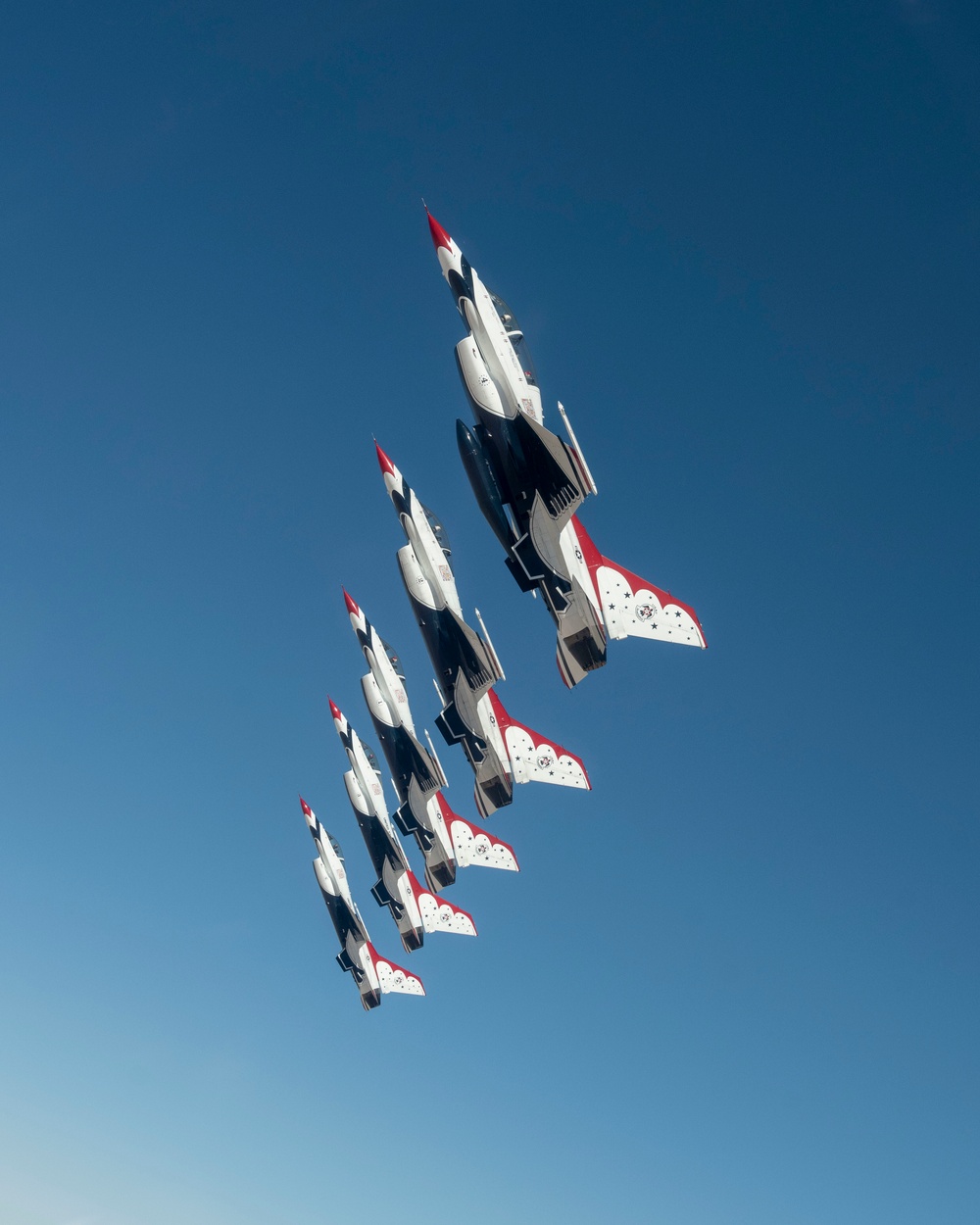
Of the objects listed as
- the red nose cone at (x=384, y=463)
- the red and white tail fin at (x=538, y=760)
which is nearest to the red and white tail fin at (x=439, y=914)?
the red and white tail fin at (x=538, y=760)

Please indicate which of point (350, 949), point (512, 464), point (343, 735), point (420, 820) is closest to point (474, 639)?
point (512, 464)

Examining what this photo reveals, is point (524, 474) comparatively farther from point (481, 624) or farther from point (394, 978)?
point (394, 978)

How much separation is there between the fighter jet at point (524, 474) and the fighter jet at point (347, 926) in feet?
70.6

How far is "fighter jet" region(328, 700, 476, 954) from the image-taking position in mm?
40312

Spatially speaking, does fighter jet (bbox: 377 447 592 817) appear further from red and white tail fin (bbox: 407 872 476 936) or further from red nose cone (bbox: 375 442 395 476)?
red and white tail fin (bbox: 407 872 476 936)

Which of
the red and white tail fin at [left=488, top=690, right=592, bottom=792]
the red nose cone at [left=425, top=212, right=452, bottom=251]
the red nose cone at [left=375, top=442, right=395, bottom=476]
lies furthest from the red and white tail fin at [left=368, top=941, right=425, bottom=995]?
the red nose cone at [left=425, top=212, right=452, bottom=251]

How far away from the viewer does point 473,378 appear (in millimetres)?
25141

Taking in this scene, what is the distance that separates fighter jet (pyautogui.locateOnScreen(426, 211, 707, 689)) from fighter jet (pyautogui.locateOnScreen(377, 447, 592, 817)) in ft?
11.9

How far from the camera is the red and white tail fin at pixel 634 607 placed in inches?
1094

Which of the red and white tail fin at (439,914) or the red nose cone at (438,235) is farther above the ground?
the red nose cone at (438,235)

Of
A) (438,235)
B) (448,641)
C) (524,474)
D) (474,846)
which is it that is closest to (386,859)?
(474,846)

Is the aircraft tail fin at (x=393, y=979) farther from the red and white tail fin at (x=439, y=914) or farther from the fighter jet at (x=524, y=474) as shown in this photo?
the fighter jet at (x=524, y=474)

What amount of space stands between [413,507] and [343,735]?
42.6ft

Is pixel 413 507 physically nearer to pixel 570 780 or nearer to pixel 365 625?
pixel 365 625
